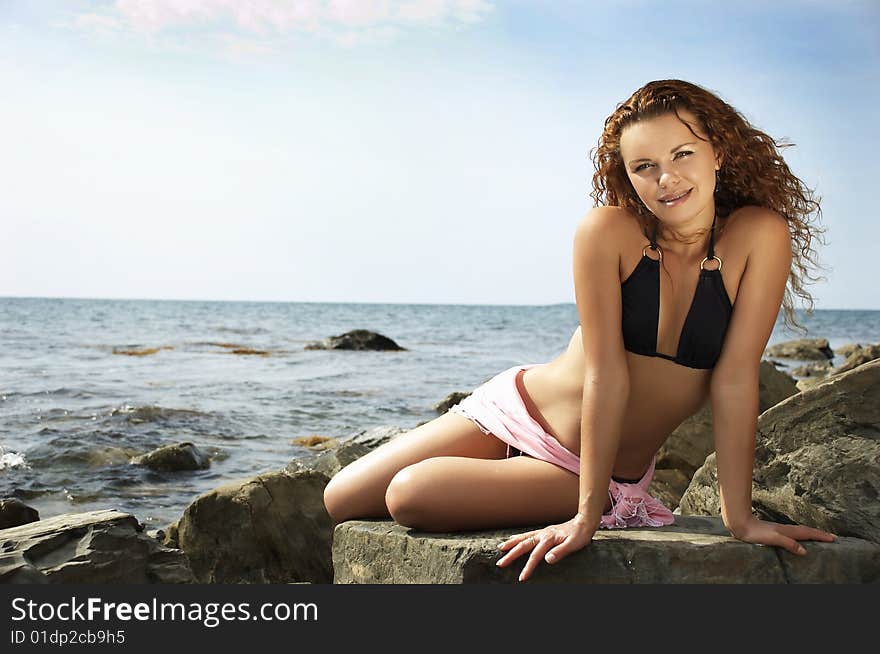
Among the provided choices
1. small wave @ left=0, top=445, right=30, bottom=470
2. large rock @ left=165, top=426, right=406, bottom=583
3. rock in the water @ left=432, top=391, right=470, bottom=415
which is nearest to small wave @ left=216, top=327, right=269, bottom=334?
rock in the water @ left=432, top=391, right=470, bottom=415

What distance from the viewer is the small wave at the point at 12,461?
8.18 m

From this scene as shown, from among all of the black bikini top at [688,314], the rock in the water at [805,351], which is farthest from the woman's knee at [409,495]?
the rock in the water at [805,351]

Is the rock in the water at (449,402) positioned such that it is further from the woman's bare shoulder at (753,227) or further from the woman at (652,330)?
the woman's bare shoulder at (753,227)

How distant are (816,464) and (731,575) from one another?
817mm

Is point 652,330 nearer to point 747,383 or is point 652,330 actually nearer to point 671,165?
point 747,383

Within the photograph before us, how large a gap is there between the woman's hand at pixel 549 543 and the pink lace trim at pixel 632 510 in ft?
1.28

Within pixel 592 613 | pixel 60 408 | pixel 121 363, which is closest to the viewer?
pixel 592 613

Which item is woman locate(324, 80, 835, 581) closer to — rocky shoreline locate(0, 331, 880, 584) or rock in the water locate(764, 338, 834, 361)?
rocky shoreline locate(0, 331, 880, 584)

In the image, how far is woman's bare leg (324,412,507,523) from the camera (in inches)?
139

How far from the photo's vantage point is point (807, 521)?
11.6 feet

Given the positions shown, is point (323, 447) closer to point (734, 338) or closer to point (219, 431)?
point (219, 431)

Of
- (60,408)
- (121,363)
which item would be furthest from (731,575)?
(121,363)

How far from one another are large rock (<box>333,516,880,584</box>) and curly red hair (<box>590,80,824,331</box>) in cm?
99

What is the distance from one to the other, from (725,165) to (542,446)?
4.10 feet
